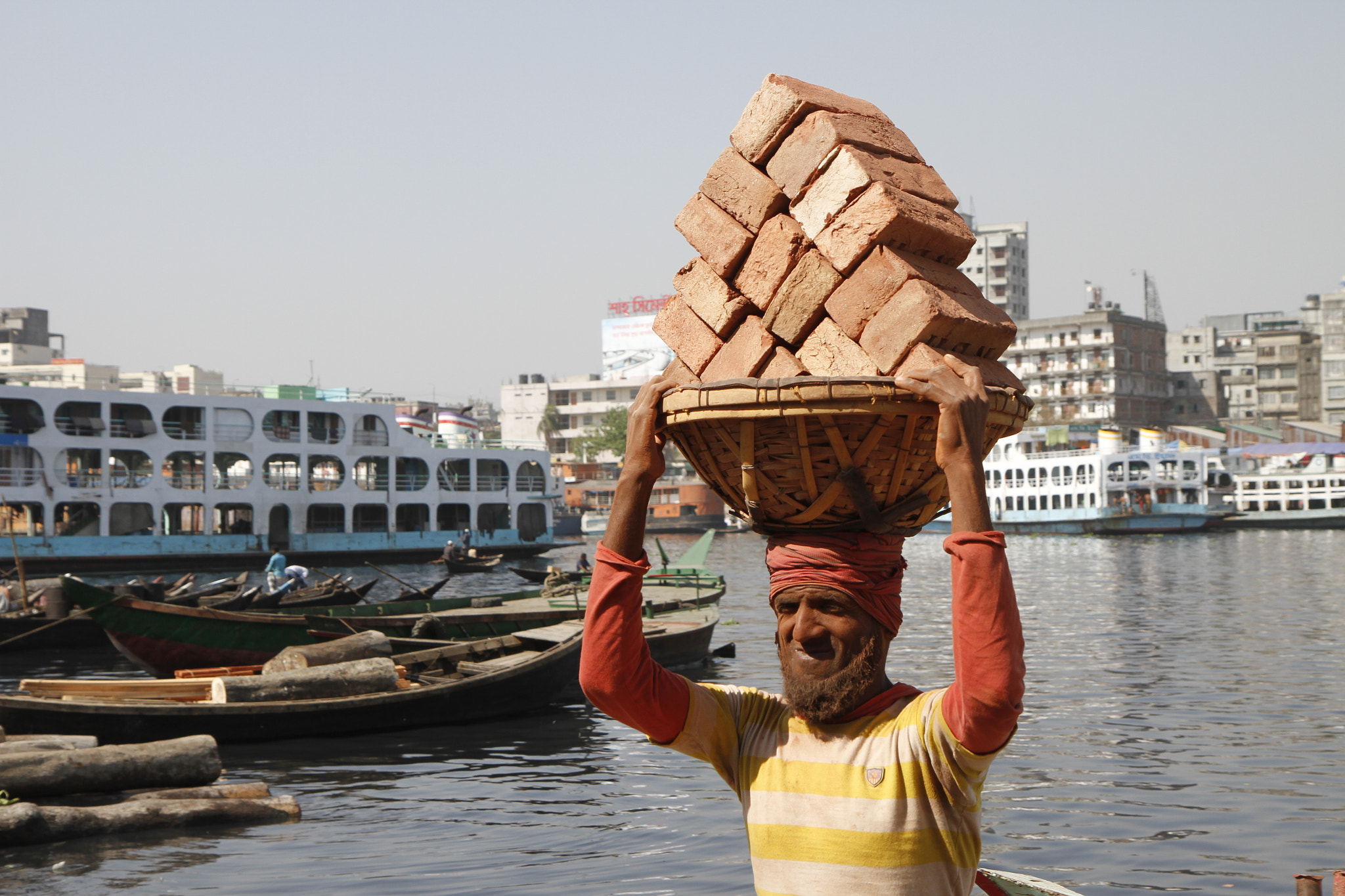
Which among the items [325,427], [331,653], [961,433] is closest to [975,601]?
[961,433]

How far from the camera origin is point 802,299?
9.71 feet

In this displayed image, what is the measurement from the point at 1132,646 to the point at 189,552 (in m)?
36.9

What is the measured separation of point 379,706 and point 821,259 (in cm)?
1232

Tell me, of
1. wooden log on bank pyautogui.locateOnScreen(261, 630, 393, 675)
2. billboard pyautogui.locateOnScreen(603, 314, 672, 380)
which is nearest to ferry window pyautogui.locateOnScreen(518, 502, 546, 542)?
wooden log on bank pyautogui.locateOnScreen(261, 630, 393, 675)

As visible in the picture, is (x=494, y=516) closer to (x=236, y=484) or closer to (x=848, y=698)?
(x=236, y=484)

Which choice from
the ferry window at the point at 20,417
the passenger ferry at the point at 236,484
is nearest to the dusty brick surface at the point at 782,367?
the passenger ferry at the point at 236,484

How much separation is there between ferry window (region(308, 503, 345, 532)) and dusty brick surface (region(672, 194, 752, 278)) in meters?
52.8

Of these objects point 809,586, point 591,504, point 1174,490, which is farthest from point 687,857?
point 591,504

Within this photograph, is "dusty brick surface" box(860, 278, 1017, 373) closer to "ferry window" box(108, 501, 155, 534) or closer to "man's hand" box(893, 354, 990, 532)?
"man's hand" box(893, 354, 990, 532)

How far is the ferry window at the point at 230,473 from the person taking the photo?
51531mm

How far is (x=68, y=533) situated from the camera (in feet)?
153

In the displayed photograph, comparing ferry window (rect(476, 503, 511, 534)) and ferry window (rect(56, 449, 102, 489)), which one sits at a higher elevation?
ferry window (rect(56, 449, 102, 489))

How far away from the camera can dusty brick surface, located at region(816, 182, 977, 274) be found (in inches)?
112

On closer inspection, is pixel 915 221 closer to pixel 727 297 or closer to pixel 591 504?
pixel 727 297
